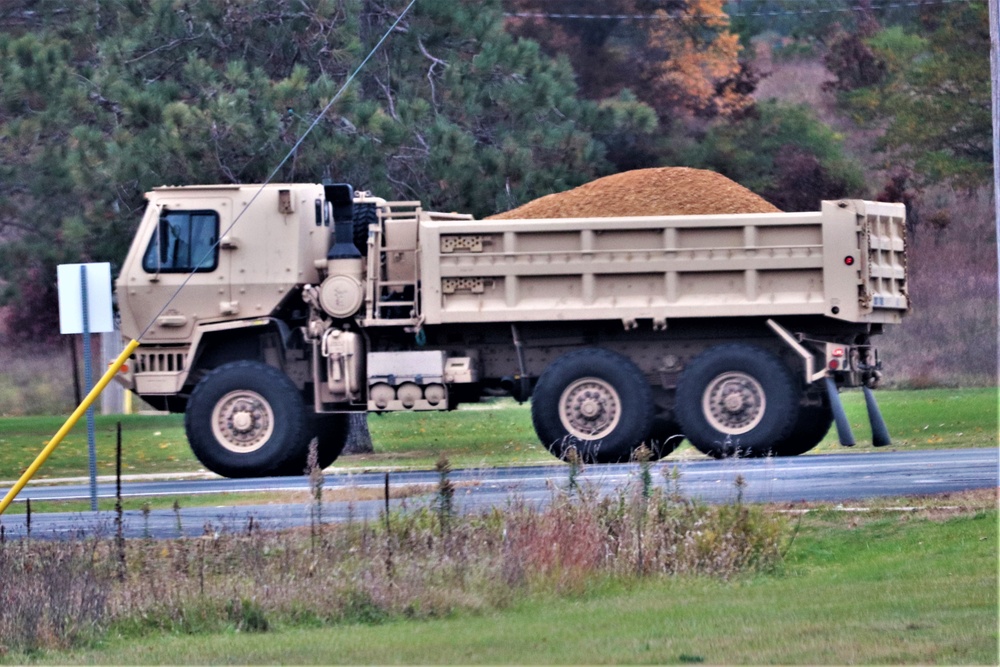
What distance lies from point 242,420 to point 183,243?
78.5 inches

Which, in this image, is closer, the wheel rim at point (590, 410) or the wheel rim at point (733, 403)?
the wheel rim at point (733, 403)

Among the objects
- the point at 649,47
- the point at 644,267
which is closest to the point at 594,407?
the point at 644,267

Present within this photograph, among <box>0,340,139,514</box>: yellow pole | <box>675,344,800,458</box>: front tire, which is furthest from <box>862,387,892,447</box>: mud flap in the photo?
<box>0,340,139,514</box>: yellow pole

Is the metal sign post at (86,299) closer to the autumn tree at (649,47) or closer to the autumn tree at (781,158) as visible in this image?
the autumn tree at (781,158)

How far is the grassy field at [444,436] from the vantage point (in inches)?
874

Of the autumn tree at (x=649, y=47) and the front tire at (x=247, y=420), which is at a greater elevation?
the autumn tree at (x=649, y=47)

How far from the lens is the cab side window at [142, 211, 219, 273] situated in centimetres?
1719

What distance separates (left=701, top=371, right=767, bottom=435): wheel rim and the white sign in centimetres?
572

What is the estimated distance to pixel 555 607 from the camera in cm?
1097

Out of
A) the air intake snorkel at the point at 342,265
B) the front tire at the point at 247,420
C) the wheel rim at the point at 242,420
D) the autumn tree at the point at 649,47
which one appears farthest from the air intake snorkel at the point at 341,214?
the autumn tree at the point at 649,47

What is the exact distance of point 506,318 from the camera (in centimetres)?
1625

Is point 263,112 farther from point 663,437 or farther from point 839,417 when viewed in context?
point 839,417

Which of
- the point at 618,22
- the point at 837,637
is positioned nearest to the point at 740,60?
the point at 618,22

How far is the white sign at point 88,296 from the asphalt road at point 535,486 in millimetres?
1814
